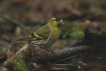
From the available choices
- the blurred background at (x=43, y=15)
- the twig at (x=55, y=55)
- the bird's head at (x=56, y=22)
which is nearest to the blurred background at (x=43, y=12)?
the blurred background at (x=43, y=15)

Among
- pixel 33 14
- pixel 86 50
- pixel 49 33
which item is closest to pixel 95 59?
pixel 86 50

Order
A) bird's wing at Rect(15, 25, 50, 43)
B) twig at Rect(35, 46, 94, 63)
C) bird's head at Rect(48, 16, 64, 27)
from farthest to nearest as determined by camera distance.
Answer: bird's wing at Rect(15, 25, 50, 43), bird's head at Rect(48, 16, 64, 27), twig at Rect(35, 46, 94, 63)

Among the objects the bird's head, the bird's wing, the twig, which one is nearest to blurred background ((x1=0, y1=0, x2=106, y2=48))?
the bird's wing

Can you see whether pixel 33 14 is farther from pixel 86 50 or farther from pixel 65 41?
pixel 86 50

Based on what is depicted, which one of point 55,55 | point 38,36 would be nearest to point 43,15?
point 38,36

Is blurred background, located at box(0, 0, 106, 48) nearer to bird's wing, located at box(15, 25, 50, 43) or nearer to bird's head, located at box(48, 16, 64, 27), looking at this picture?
bird's wing, located at box(15, 25, 50, 43)

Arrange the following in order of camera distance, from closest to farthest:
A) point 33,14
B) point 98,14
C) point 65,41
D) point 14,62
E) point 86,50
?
point 14,62 → point 86,50 → point 65,41 → point 98,14 → point 33,14

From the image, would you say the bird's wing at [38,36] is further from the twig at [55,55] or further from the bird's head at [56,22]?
the twig at [55,55]

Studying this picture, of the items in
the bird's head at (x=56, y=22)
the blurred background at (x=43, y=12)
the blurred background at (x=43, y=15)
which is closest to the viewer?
the bird's head at (x=56, y=22)
